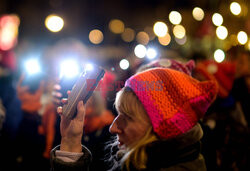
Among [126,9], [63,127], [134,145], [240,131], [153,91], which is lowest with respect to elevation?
[240,131]

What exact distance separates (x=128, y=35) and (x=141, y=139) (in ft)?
87.0

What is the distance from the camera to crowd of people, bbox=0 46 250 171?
1.63m

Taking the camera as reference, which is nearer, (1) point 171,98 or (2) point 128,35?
(1) point 171,98

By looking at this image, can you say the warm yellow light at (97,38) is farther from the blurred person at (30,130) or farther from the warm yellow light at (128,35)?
the blurred person at (30,130)

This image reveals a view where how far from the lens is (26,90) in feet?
12.6

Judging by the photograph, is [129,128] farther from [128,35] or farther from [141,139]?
[128,35]

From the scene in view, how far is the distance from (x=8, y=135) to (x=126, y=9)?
2168 centimetres

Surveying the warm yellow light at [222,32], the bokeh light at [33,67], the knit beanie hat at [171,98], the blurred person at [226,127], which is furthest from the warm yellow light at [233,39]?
the knit beanie hat at [171,98]

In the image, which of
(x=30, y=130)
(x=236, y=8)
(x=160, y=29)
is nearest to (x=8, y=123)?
(x=30, y=130)

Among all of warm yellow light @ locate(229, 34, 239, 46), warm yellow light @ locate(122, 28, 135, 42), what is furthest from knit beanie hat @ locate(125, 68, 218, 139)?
warm yellow light @ locate(122, 28, 135, 42)

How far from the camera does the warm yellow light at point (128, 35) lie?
2655cm

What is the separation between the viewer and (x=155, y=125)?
5.31ft

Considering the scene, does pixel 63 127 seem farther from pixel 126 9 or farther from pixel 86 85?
pixel 126 9

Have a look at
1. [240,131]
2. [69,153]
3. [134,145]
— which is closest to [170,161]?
[134,145]
